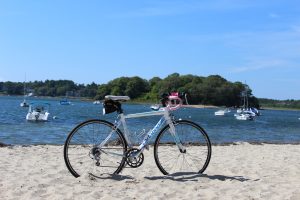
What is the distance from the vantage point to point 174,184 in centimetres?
769

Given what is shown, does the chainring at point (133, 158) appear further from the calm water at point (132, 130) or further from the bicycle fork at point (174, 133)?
the bicycle fork at point (174, 133)

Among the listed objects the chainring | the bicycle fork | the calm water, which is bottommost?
the calm water

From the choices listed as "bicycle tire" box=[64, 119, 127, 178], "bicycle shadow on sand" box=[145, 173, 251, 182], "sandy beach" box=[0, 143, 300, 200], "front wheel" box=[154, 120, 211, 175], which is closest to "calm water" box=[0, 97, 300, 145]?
"bicycle tire" box=[64, 119, 127, 178]

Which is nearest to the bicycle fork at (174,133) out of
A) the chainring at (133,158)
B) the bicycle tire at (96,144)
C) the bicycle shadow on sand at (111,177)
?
the chainring at (133,158)

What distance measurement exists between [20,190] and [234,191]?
10.8ft

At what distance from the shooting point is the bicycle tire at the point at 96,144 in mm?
8086

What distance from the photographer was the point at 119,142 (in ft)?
27.0

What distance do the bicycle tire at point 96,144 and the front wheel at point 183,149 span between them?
66 cm

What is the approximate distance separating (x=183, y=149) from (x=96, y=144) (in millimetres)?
1569

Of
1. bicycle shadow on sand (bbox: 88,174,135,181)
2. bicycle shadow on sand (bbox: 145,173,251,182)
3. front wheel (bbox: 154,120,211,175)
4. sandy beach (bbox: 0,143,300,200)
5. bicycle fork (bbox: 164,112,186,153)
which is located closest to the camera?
sandy beach (bbox: 0,143,300,200)

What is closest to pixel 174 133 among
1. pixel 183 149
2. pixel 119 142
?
pixel 183 149

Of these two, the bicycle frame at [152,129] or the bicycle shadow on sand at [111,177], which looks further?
the bicycle frame at [152,129]

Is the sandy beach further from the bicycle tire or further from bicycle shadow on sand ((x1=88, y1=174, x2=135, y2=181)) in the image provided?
the bicycle tire

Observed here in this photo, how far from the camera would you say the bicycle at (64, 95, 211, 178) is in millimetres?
8086
